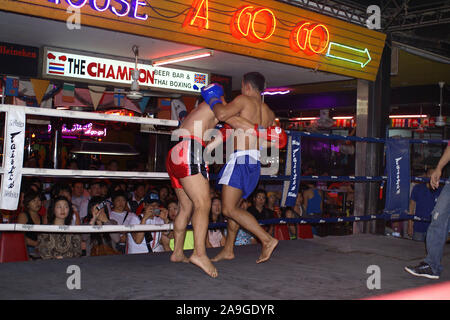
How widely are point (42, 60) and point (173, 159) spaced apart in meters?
3.95

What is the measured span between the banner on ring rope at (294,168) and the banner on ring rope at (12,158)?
2.57 meters

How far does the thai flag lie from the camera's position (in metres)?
6.43

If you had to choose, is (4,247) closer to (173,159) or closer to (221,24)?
(173,159)

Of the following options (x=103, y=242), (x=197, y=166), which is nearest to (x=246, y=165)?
(x=197, y=166)

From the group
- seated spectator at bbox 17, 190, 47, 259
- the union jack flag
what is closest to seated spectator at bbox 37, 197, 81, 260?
seated spectator at bbox 17, 190, 47, 259

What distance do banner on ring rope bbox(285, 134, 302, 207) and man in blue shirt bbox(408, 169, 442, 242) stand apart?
2.86 m

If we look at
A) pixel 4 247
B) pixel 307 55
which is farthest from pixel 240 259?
pixel 307 55

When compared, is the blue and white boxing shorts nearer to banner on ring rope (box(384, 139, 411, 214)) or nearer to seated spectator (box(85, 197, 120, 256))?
seated spectator (box(85, 197, 120, 256))

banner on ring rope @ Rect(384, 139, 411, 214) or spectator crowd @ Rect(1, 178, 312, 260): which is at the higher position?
banner on ring rope @ Rect(384, 139, 411, 214)

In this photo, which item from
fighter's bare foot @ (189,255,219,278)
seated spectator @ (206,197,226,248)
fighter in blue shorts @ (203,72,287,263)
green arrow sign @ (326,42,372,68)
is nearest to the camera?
fighter's bare foot @ (189,255,219,278)

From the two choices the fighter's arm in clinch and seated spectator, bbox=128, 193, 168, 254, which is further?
seated spectator, bbox=128, 193, 168, 254

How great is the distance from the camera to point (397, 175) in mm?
5715

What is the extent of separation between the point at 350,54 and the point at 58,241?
4738 millimetres
